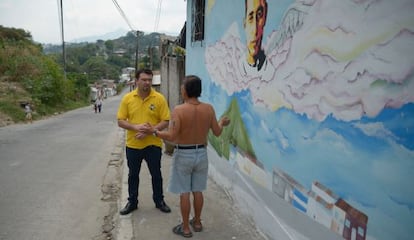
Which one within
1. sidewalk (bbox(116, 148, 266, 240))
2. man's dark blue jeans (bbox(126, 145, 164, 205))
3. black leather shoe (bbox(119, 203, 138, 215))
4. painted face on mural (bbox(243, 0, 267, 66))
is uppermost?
painted face on mural (bbox(243, 0, 267, 66))

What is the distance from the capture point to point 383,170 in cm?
212

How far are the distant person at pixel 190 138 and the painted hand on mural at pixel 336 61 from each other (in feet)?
2.25

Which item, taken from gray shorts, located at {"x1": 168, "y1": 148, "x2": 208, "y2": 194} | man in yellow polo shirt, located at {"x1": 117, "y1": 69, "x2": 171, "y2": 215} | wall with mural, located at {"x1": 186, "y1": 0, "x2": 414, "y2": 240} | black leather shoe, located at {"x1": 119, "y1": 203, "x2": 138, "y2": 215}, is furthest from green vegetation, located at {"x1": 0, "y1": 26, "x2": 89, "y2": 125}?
wall with mural, located at {"x1": 186, "y1": 0, "x2": 414, "y2": 240}

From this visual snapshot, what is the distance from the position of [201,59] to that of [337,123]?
440cm

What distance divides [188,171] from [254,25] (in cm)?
180

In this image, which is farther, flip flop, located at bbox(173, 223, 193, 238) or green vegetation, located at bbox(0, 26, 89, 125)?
green vegetation, located at bbox(0, 26, 89, 125)

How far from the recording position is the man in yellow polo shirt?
4.24m

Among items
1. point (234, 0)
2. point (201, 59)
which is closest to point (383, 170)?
point (234, 0)

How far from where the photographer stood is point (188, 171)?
3.75 meters

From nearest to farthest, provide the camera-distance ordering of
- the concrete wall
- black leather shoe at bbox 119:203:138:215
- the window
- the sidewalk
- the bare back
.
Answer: the bare back, the sidewalk, black leather shoe at bbox 119:203:138:215, the window, the concrete wall

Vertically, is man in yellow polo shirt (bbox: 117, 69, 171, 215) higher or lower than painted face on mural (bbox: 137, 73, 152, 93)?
lower

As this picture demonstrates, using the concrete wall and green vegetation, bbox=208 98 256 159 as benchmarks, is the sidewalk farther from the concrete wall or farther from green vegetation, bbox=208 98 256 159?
the concrete wall

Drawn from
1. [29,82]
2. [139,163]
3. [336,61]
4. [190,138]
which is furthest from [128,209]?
[29,82]

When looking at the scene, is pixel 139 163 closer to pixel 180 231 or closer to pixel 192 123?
pixel 180 231
